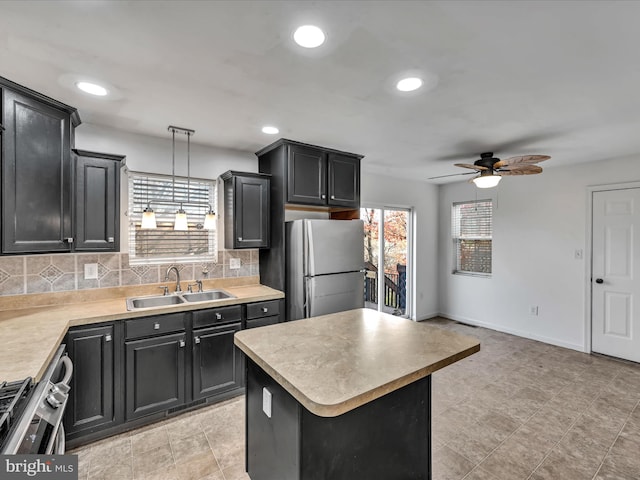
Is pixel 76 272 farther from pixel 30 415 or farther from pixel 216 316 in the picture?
pixel 30 415

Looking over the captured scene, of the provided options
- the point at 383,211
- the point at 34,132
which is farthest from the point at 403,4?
the point at 383,211

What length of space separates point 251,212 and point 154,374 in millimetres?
1673

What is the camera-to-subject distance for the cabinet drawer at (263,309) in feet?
9.58

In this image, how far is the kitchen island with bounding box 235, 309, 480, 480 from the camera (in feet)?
4.16

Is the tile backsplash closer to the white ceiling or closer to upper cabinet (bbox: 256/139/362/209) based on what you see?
upper cabinet (bbox: 256/139/362/209)

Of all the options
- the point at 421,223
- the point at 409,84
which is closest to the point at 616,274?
the point at 421,223

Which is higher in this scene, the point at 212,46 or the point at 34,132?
the point at 212,46

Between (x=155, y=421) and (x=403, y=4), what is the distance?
324cm

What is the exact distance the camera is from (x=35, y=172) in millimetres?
1999

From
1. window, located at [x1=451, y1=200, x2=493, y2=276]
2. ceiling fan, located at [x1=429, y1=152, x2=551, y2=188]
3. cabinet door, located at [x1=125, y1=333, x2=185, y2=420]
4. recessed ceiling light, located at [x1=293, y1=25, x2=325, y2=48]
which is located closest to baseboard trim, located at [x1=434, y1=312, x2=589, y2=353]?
window, located at [x1=451, y1=200, x2=493, y2=276]

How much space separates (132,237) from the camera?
9.65 ft

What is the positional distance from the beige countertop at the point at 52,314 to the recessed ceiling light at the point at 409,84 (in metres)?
2.10

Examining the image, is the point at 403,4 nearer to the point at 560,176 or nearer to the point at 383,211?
the point at 383,211

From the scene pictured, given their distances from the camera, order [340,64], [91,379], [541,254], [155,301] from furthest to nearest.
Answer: [541,254] → [155,301] → [91,379] → [340,64]
